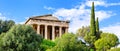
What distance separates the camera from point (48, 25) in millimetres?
Answer: 68312

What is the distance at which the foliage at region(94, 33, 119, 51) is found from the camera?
5438cm

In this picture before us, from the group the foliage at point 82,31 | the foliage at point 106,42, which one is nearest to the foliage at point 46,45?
the foliage at point 106,42

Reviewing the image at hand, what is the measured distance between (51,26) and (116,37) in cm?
1577

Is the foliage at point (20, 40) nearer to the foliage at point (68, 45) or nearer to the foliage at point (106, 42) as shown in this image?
the foliage at point (68, 45)

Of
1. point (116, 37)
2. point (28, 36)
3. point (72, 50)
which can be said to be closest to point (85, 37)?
point (116, 37)

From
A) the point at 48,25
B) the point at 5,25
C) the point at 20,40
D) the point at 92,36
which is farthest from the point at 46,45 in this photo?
the point at 48,25

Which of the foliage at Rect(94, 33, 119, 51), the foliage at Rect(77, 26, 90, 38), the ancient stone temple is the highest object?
the ancient stone temple

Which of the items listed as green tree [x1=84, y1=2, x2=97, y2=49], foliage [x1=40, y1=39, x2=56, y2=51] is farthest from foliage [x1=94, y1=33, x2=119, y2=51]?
foliage [x1=40, y1=39, x2=56, y2=51]

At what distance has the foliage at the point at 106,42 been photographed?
54.4 meters

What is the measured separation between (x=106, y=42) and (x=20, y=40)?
2333 cm

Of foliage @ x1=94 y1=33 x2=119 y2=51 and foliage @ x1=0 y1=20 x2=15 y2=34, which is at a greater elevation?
foliage @ x1=0 y1=20 x2=15 y2=34

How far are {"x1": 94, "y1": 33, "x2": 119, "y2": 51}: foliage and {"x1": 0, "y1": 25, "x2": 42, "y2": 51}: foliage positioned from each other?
66.8 ft

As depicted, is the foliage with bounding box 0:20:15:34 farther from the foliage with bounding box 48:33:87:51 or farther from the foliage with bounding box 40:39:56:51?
the foliage with bounding box 48:33:87:51

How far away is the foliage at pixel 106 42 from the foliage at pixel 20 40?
66.8 ft
